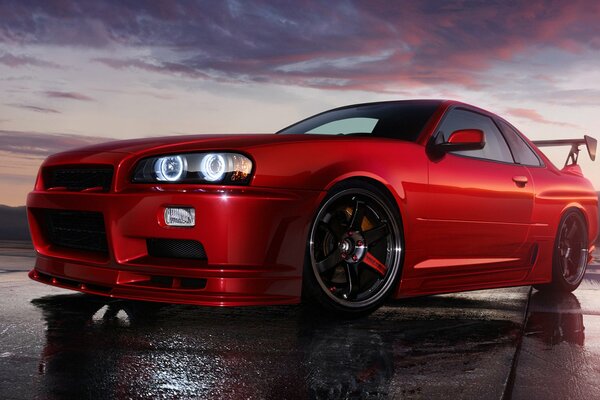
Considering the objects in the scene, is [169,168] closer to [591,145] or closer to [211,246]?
[211,246]

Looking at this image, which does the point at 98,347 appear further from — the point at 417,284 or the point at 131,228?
the point at 417,284

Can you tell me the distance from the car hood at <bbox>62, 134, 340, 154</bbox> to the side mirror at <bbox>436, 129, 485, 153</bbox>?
1.01 m

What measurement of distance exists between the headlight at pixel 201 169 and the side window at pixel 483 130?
183cm

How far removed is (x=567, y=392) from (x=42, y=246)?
3076 millimetres

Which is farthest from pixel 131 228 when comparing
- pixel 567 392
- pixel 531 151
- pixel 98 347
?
pixel 531 151

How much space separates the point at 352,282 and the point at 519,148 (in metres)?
2.32

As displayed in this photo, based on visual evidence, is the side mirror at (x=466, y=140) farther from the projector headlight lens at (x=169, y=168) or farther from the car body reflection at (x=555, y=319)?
the projector headlight lens at (x=169, y=168)

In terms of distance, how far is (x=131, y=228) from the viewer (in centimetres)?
385

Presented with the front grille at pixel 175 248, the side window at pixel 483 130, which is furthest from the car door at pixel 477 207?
the front grille at pixel 175 248

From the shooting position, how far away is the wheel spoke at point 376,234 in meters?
4.42

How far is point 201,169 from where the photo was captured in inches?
151

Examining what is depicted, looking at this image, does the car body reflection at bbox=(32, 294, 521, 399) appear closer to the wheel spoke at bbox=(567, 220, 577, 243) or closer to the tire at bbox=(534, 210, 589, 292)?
the tire at bbox=(534, 210, 589, 292)

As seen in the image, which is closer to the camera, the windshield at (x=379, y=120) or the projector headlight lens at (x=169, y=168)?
the projector headlight lens at (x=169, y=168)

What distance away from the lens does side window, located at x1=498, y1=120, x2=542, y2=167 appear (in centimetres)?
588
